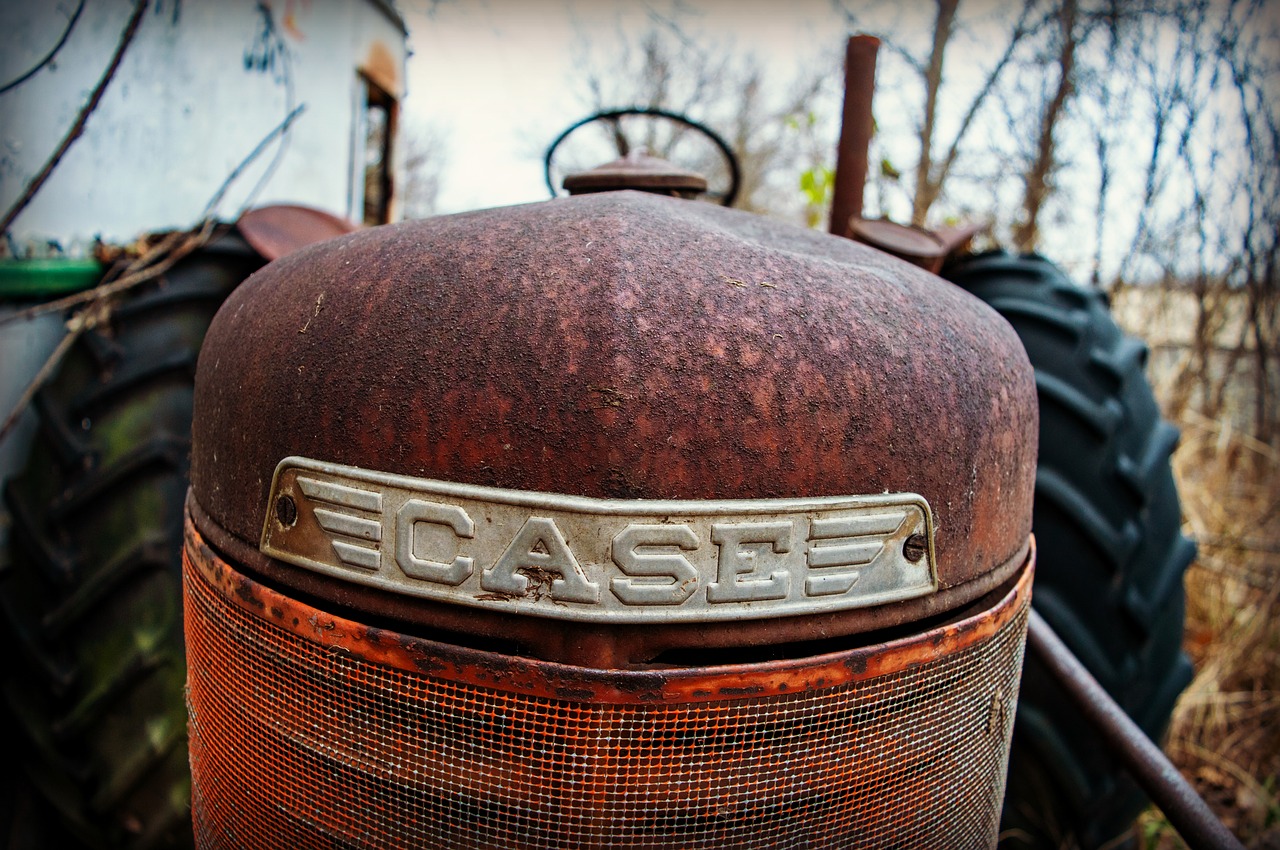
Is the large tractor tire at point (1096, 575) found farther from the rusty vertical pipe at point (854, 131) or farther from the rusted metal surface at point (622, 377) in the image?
the rusted metal surface at point (622, 377)

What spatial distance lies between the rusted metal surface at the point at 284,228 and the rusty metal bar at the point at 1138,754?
4.49 feet

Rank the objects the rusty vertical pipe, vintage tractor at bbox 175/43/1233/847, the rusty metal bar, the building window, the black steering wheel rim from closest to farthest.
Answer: vintage tractor at bbox 175/43/1233/847 → the rusty metal bar → the rusty vertical pipe → the black steering wheel rim → the building window

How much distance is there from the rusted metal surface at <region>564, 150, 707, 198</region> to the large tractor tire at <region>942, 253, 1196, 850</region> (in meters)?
0.79

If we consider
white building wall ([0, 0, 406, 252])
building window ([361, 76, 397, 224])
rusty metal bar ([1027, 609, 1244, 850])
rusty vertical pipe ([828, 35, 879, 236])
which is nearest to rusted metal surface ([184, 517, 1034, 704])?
rusty metal bar ([1027, 609, 1244, 850])

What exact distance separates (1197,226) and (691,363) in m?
4.33

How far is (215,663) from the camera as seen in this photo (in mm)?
791

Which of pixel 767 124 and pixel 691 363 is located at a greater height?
pixel 767 124

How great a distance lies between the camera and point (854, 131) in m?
1.38

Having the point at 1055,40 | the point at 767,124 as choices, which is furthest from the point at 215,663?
the point at 767,124

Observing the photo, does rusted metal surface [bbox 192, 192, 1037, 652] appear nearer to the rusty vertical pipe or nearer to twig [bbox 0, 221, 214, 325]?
the rusty vertical pipe

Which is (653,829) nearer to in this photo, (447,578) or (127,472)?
(447,578)

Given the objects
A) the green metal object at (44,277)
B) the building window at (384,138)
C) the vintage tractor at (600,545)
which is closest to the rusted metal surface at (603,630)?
the vintage tractor at (600,545)

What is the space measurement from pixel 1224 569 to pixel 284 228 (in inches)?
118

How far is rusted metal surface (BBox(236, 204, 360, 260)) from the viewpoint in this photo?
1506mm
